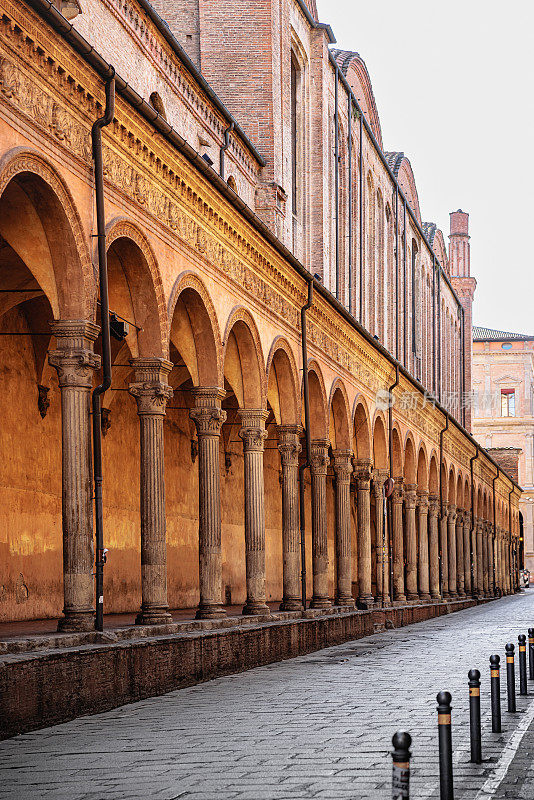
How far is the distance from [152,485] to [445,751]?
9.41 m

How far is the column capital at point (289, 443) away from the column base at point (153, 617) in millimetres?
8441

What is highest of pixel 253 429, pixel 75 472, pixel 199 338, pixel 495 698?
pixel 199 338

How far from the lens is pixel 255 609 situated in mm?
21609

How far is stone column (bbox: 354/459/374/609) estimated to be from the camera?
109 ft

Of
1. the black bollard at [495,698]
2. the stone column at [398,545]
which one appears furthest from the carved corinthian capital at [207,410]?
the stone column at [398,545]

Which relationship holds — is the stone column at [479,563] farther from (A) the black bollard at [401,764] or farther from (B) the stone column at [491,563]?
(A) the black bollard at [401,764]

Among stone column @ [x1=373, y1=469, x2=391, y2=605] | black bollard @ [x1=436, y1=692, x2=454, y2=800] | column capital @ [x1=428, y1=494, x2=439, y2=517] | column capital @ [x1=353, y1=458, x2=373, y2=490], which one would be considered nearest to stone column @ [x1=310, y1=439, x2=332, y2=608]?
column capital @ [x1=353, y1=458, x2=373, y2=490]

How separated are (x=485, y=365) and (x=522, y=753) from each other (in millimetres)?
91756

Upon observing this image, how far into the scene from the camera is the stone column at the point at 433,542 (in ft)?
151

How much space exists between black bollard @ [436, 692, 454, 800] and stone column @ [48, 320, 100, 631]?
6.75 m

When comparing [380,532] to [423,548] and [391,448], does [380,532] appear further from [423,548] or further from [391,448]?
[423,548]

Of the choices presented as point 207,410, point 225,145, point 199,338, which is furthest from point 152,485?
point 225,145

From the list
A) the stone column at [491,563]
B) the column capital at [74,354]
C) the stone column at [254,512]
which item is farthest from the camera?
the stone column at [491,563]

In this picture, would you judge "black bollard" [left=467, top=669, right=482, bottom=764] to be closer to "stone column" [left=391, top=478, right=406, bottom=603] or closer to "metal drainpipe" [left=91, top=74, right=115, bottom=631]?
"metal drainpipe" [left=91, top=74, right=115, bottom=631]
